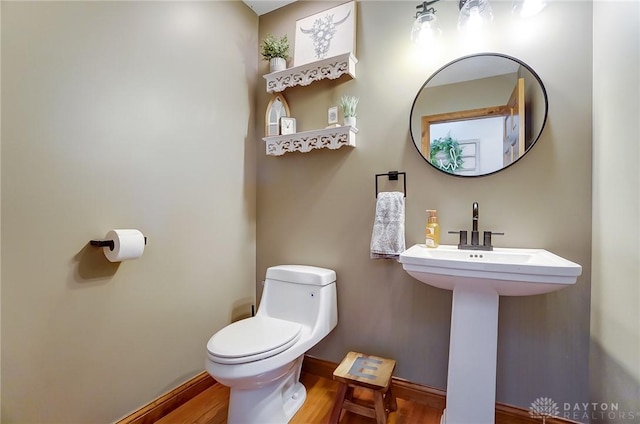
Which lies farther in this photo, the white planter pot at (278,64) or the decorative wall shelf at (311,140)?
the white planter pot at (278,64)

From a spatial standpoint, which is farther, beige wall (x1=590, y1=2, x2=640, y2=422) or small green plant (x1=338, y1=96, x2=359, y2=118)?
small green plant (x1=338, y1=96, x2=359, y2=118)

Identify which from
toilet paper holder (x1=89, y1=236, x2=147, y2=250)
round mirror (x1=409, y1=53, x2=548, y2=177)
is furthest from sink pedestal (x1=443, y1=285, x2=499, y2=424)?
toilet paper holder (x1=89, y1=236, x2=147, y2=250)

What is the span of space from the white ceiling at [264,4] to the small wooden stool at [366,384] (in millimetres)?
2335

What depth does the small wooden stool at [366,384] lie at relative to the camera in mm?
1284

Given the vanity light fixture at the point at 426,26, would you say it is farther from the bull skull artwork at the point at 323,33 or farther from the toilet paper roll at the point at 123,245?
the toilet paper roll at the point at 123,245

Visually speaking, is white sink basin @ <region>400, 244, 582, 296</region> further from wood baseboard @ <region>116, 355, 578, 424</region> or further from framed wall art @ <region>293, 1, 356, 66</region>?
framed wall art @ <region>293, 1, 356, 66</region>

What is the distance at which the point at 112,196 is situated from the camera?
123cm

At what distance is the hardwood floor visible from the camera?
1.38m

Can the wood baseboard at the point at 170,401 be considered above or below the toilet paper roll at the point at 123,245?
below

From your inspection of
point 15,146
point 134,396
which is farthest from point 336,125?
point 134,396

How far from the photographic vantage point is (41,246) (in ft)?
3.37

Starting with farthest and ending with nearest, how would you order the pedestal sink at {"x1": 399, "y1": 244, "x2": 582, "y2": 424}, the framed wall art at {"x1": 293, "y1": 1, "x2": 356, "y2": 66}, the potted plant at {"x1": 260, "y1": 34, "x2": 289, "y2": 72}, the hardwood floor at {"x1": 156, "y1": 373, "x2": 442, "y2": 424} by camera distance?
the potted plant at {"x1": 260, "y1": 34, "x2": 289, "y2": 72} < the framed wall art at {"x1": 293, "y1": 1, "x2": 356, "y2": 66} < the hardwood floor at {"x1": 156, "y1": 373, "x2": 442, "y2": 424} < the pedestal sink at {"x1": 399, "y1": 244, "x2": 582, "y2": 424}

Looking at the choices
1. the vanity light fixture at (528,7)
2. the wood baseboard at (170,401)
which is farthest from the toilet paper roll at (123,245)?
the vanity light fixture at (528,7)

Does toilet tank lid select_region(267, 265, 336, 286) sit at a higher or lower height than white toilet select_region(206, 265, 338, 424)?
higher
